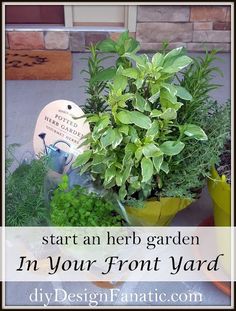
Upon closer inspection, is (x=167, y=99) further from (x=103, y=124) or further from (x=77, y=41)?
(x=77, y=41)

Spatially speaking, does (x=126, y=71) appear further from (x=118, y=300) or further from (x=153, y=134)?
(x=118, y=300)

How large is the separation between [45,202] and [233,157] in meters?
0.51

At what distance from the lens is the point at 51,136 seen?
1084mm

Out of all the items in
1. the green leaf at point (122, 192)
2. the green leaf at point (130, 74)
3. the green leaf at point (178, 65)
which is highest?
the green leaf at point (178, 65)

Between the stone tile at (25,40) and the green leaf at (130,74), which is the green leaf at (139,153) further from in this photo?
the stone tile at (25,40)

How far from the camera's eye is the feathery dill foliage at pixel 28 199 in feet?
3.67

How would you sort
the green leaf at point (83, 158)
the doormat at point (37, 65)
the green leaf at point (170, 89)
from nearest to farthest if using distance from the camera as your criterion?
the green leaf at point (170, 89) → the green leaf at point (83, 158) → the doormat at point (37, 65)

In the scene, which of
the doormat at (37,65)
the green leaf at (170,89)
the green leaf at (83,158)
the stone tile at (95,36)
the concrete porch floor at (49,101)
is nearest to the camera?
the green leaf at (170,89)

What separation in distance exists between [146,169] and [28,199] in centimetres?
36

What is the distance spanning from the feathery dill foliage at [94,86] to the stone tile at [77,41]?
1.22m

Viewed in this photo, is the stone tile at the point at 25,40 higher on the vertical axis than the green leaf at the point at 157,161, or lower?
higher

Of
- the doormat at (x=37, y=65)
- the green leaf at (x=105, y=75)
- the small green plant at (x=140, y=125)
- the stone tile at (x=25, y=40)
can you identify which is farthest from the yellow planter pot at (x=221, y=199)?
the stone tile at (x=25, y=40)

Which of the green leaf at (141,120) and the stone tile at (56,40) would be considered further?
the stone tile at (56,40)

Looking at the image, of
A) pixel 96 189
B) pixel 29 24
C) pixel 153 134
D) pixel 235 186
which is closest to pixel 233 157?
pixel 235 186
